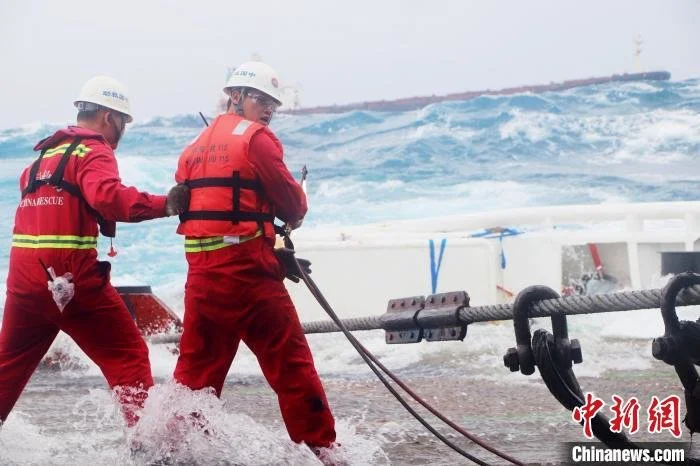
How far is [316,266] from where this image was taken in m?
8.95

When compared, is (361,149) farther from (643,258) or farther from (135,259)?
(643,258)

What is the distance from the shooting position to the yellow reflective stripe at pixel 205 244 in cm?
425

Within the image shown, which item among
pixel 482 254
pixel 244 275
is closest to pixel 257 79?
pixel 244 275

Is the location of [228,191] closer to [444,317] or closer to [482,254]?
[444,317]

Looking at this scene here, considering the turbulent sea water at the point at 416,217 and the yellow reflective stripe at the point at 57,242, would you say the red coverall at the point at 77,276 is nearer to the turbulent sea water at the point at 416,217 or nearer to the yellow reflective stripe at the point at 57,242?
the yellow reflective stripe at the point at 57,242

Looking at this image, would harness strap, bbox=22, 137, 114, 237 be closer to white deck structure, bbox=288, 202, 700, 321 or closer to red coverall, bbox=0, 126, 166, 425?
red coverall, bbox=0, 126, 166, 425

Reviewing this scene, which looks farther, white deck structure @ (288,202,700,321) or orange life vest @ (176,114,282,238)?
white deck structure @ (288,202,700,321)

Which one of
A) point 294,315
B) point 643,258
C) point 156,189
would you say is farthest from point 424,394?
point 156,189

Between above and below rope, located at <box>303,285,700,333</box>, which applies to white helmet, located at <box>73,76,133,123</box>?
above

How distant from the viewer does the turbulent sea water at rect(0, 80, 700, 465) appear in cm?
493

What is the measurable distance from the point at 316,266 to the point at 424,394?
2590 mm

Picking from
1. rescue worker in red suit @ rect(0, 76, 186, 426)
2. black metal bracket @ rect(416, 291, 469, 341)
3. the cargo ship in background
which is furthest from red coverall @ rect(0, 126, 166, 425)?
the cargo ship in background

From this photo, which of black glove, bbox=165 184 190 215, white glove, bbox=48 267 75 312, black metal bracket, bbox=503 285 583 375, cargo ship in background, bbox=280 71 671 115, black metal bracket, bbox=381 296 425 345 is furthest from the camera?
cargo ship in background, bbox=280 71 671 115

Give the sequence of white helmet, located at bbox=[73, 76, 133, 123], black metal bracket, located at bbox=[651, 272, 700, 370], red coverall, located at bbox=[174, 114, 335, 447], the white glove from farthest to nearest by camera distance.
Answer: white helmet, located at bbox=[73, 76, 133, 123], the white glove, red coverall, located at bbox=[174, 114, 335, 447], black metal bracket, located at bbox=[651, 272, 700, 370]
